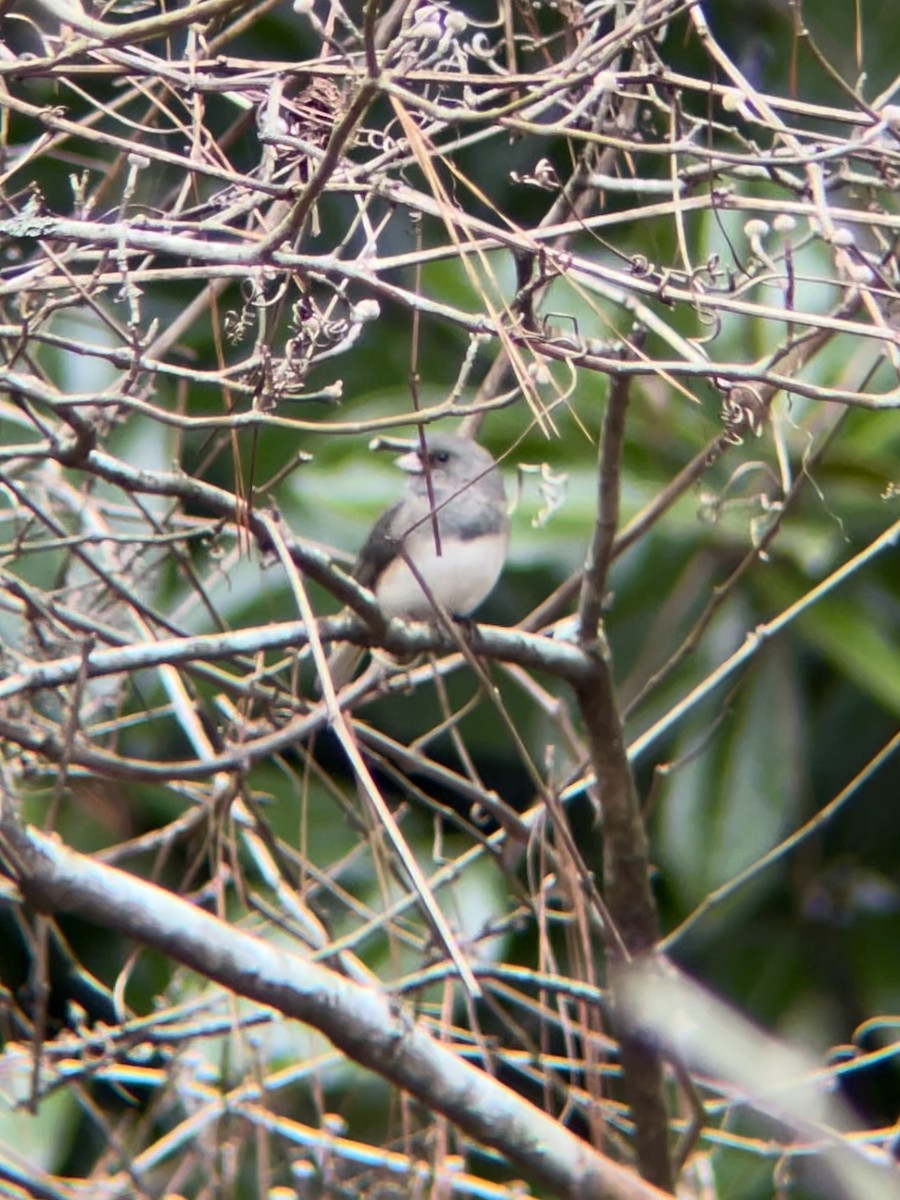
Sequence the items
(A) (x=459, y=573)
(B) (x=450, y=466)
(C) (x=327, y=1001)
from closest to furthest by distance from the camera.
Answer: (C) (x=327, y=1001) < (A) (x=459, y=573) < (B) (x=450, y=466)

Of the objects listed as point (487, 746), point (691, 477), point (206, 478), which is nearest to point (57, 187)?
point (206, 478)

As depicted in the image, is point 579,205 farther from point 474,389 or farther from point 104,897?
point 474,389

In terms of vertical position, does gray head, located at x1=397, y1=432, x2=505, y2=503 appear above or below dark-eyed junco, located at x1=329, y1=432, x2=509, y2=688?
above

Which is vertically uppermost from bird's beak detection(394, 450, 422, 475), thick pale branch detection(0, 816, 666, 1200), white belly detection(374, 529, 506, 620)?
bird's beak detection(394, 450, 422, 475)

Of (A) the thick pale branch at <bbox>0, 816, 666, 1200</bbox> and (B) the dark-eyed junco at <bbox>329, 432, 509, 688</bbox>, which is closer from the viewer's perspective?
(A) the thick pale branch at <bbox>0, 816, 666, 1200</bbox>

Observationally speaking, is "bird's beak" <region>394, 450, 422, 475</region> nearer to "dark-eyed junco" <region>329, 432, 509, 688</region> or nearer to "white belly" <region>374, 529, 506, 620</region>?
"dark-eyed junco" <region>329, 432, 509, 688</region>

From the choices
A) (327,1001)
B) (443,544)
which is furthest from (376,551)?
(327,1001)

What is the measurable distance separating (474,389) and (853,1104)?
1.77 meters

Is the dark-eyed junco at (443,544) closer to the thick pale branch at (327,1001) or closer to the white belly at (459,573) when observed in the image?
the white belly at (459,573)

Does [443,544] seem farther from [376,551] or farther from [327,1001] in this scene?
[327,1001]

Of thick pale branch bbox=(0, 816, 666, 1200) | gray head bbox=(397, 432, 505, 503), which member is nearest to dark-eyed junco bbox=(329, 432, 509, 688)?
gray head bbox=(397, 432, 505, 503)

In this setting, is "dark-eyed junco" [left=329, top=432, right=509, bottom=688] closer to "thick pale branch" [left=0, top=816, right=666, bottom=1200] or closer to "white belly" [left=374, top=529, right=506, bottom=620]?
"white belly" [left=374, top=529, right=506, bottom=620]

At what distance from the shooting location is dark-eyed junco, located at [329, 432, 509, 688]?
2.91m

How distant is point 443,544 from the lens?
292 centimetres
